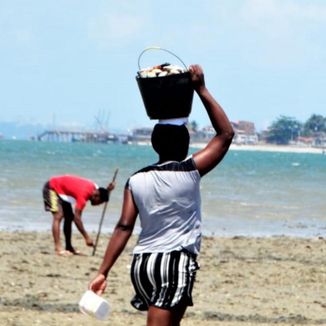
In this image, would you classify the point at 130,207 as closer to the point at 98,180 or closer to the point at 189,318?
the point at 189,318

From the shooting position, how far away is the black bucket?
5.57 m

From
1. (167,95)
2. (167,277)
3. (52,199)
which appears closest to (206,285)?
(52,199)

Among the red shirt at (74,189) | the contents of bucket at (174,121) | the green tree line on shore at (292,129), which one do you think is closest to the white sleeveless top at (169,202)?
the contents of bucket at (174,121)

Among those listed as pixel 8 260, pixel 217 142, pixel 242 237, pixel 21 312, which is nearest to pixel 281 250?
pixel 242 237

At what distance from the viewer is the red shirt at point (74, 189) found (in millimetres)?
13875

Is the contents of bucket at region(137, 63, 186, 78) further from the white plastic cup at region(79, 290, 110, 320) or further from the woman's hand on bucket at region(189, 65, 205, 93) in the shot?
the white plastic cup at region(79, 290, 110, 320)

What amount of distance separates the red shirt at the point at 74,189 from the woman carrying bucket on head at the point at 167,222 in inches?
318

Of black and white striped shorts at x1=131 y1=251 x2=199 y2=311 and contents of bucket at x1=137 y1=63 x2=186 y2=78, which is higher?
contents of bucket at x1=137 y1=63 x2=186 y2=78

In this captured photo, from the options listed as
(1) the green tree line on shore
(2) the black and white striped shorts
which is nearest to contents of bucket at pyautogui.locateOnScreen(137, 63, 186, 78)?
(2) the black and white striped shorts

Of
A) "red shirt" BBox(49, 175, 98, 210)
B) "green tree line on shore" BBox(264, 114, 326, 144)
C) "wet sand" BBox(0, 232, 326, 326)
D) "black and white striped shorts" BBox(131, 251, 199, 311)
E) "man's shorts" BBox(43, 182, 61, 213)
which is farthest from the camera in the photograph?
"green tree line on shore" BBox(264, 114, 326, 144)

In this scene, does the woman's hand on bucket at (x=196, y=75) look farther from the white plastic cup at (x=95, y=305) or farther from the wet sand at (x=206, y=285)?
the wet sand at (x=206, y=285)

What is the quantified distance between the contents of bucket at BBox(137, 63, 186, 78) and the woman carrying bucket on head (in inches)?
3.6

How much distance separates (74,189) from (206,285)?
2784 millimetres

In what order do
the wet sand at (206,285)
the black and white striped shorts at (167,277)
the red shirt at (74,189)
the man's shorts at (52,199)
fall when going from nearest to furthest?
1. the black and white striped shorts at (167,277)
2. the wet sand at (206,285)
3. the red shirt at (74,189)
4. the man's shorts at (52,199)
